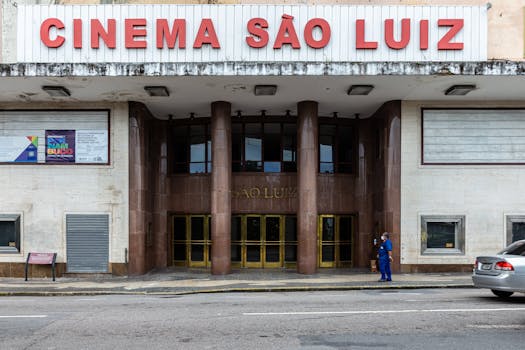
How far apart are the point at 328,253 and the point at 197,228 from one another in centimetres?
555

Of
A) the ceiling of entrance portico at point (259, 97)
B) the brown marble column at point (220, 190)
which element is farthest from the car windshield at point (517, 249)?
the brown marble column at point (220, 190)

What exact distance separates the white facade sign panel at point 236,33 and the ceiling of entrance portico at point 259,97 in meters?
0.74

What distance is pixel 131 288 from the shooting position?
629 inches

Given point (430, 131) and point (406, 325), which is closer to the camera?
point (406, 325)

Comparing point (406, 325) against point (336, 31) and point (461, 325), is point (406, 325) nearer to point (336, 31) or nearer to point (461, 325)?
point (461, 325)

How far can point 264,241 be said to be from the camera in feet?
72.3

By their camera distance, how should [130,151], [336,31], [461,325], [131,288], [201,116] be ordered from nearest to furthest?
1. [461,325]
2. [131,288]
3. [336,31]
4. [130,151]
5. [201,116]

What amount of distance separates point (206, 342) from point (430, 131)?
14.3m

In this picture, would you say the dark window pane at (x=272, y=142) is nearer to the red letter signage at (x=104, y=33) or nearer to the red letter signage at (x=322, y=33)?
the red letter signage at (x=322, y=33)

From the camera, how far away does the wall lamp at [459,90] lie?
59.0 ft

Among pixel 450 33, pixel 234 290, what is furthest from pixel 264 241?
pixel 450 33

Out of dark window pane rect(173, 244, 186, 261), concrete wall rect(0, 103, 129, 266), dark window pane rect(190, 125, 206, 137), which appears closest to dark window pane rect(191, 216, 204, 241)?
dark window pane rect(173, 244, 186, 261)

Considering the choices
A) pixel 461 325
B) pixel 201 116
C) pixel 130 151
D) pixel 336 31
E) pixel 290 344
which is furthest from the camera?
pixel 201 116

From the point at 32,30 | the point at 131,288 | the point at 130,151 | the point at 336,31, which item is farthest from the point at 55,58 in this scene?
the point at 336,31
